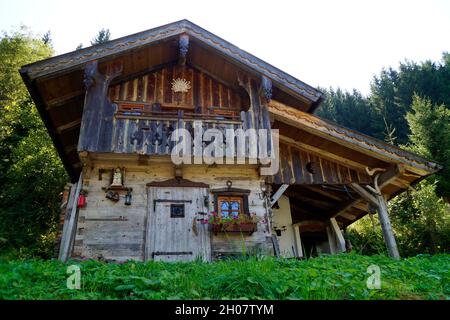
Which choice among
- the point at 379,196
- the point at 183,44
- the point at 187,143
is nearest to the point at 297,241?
the point at 379,196

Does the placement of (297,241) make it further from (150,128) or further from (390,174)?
(150,128)

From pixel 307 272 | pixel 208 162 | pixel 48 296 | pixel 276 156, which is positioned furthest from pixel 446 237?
pixel 48 296

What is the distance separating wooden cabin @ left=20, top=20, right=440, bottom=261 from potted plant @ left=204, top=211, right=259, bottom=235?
0.03 meters

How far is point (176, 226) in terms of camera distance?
9438 mm

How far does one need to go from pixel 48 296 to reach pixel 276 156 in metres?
8.14

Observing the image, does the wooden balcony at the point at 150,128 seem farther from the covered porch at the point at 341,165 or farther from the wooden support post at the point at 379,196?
the wooden support post at the point at 379,196

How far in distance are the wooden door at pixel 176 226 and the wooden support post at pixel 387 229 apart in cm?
552

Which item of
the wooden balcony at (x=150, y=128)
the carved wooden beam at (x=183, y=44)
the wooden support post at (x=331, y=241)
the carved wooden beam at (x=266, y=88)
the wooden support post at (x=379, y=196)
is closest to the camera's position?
the wooden balcony at (x=150, y=128)

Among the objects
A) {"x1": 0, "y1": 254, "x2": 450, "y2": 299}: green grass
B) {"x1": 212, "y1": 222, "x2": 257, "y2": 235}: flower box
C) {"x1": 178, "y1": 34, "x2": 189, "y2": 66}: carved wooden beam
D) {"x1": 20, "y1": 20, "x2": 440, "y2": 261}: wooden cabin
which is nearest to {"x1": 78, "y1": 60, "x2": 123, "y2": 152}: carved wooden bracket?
{"x1": 20, "y1": 20, "x2": 440, "y2": 261}: wooden cabin

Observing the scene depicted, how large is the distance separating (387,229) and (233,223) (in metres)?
5.08

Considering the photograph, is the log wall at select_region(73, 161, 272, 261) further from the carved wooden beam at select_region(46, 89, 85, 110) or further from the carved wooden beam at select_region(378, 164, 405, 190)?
the carved wooden beam at select_region(378, 164, 405, 190)

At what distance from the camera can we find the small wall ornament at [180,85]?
11602 mm

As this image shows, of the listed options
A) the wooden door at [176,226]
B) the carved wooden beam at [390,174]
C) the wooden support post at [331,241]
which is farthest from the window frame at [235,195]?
the wooden support post at [331,241]

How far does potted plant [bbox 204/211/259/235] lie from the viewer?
912cm
